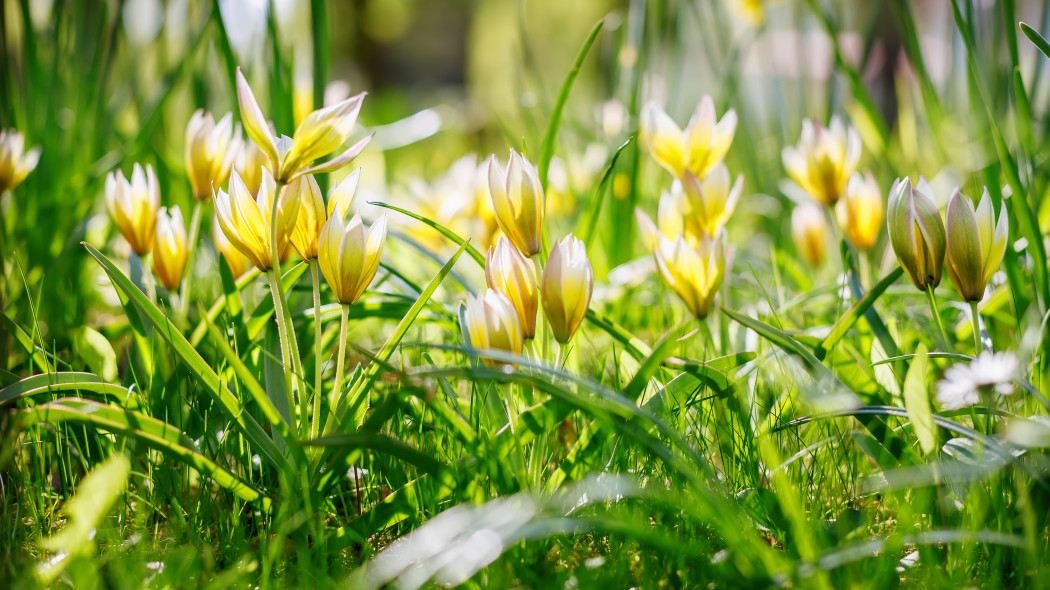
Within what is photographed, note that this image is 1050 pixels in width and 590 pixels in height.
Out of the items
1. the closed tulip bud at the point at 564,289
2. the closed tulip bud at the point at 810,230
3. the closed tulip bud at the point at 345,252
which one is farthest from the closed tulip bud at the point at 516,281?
A: the closed tulip bud at the point at 810,230

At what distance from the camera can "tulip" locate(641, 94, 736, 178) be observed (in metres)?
1.12

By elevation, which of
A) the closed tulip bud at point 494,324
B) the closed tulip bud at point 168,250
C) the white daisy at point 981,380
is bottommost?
the white daisy at point 981,380

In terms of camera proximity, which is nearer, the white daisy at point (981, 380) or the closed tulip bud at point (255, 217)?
the white daisy at point (981, 380)

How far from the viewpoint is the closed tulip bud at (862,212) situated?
1.20 m

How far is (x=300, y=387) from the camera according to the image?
0.77 m

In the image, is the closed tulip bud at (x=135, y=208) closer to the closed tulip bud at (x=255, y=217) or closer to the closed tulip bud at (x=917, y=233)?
the closed tulip bud at (x=255, y=217)

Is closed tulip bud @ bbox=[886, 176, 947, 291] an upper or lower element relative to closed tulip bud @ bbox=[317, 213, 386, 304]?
lower

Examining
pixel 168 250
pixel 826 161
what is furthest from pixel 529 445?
pixel 826 161

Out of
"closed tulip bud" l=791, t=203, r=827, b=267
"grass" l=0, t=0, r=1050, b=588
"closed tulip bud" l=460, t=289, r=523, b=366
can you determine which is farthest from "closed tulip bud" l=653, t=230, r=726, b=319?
"closed tulip bud" l=791, t=203, r=827, b=267

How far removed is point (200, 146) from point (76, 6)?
51.0 inches

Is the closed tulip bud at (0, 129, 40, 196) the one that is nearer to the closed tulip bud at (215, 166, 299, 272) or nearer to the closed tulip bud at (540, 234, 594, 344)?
the closed tulip bud at (215, 166, 299, 272)

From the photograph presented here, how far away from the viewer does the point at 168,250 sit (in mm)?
1063

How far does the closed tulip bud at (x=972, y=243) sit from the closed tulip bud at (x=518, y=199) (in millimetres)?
471

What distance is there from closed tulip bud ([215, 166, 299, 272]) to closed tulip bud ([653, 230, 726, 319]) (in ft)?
1.62
